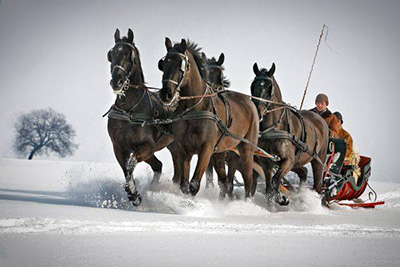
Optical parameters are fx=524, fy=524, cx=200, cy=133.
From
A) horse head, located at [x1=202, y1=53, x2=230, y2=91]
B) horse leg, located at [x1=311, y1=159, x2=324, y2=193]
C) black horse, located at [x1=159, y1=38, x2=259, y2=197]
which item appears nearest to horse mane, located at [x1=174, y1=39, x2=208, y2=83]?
black horse, located at [x1=159, y1=38, x2=259, y2=197]

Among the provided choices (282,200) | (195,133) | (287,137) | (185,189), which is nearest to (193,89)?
(195,133)

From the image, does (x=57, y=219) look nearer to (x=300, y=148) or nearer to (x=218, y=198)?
(x=218, y=198)

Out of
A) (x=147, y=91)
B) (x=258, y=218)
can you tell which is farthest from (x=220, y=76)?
(x=258, y=218)

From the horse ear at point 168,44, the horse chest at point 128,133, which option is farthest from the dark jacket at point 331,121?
the horse ear at point 168,44

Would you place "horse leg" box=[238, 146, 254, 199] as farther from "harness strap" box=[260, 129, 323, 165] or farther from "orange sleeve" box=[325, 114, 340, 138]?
"orange sleeve" box=[325, 114, 340, 138]

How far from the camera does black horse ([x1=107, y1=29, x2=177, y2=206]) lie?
7.96m

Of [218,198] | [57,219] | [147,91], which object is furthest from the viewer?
[218,198]

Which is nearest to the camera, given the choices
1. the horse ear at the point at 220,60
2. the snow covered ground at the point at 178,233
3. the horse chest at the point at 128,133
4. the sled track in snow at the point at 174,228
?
the snow covered ground at the point at 178,233

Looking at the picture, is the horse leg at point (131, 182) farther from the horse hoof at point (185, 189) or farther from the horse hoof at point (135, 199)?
the horse hoof at point (185, 189)

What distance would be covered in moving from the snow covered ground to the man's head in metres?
2.99

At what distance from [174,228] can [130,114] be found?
2731 millimetres

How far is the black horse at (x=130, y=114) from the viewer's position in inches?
313

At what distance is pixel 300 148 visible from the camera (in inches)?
392

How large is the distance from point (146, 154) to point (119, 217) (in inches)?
64.7
